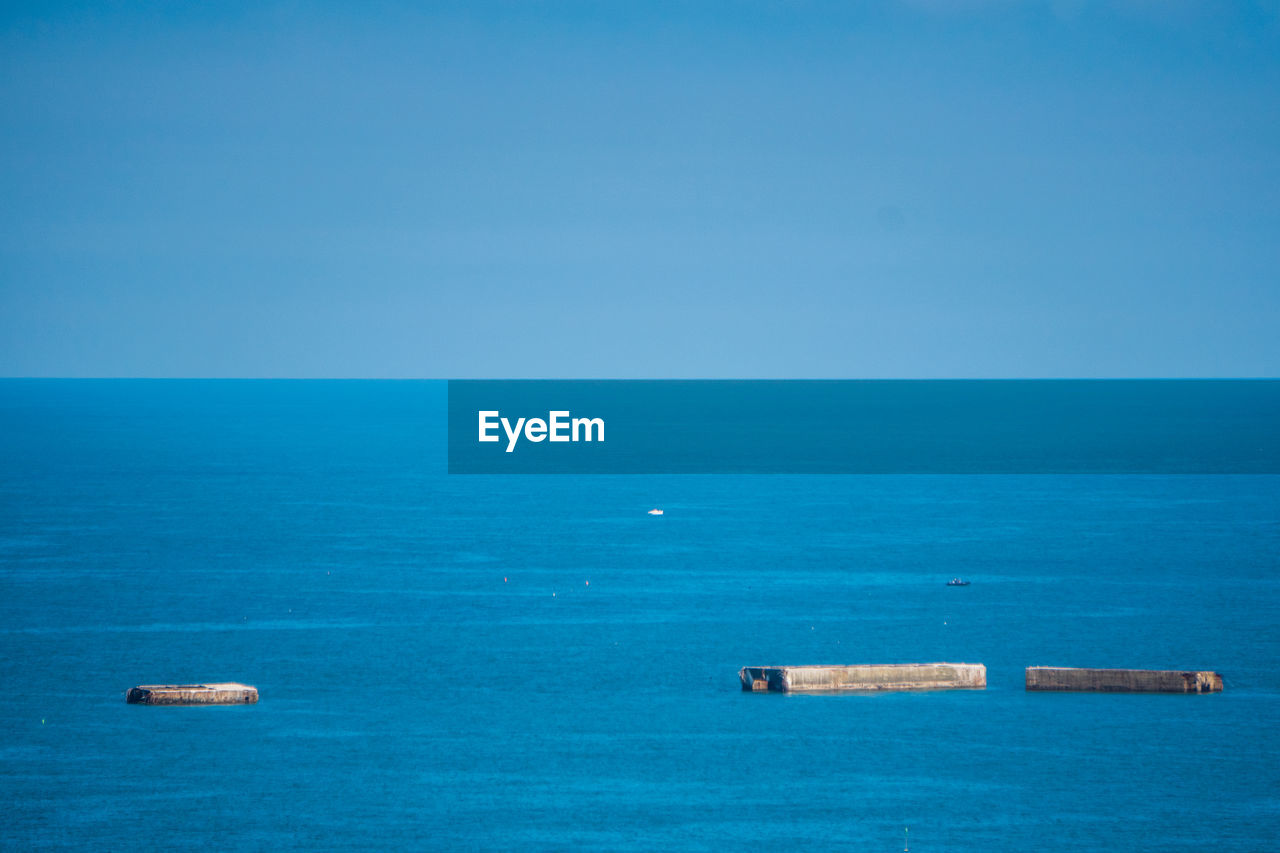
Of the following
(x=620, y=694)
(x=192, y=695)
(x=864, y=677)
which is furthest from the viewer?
(x=864, y=677)

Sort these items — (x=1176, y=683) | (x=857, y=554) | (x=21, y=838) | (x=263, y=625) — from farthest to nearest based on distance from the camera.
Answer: (x=857, y=554) → (x=263, y=625) → (x=1176, y=683) → (x=21, y=838)

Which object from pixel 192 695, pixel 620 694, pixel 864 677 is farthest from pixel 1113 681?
pixel 192 695

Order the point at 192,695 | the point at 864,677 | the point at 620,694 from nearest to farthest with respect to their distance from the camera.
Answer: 1. the point at 192,695
2. the point at 620,694
3. the point at 864,677

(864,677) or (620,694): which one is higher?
(864,677)

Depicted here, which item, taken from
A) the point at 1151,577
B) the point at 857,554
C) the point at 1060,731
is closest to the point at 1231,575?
the point at 1151,577

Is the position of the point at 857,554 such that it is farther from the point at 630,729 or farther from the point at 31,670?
the point at 31,670

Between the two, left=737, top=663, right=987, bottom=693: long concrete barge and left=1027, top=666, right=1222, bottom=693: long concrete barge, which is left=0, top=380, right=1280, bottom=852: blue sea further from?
left=737, top=663, right=987, bottom=693: long concrete barge

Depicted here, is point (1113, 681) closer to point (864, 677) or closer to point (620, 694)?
point (864, 677)
